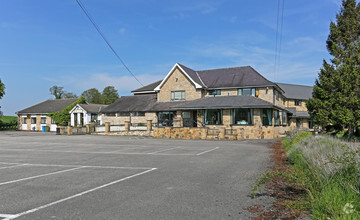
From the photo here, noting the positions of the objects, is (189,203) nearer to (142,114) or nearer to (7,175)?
(7,175)

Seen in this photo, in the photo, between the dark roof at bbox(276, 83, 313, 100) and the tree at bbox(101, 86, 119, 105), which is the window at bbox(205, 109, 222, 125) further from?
the tree at bbox(101, 86, 119, 105)

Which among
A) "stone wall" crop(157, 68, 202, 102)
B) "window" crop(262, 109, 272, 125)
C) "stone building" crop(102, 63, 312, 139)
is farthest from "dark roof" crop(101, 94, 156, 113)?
"window" crop(262, 109, 272, 125)

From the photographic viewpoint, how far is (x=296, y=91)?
191ft

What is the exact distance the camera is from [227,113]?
28109 millimetres

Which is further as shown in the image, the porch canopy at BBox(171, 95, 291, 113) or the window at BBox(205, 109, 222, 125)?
the window at BBox(205, 109, 222, 125)

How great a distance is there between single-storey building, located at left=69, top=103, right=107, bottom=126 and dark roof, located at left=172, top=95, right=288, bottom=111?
22.4 m

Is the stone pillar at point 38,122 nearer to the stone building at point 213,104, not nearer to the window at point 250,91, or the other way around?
the stone building at point 213,104

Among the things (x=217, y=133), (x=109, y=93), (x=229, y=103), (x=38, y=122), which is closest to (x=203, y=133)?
(x=217, y=133)

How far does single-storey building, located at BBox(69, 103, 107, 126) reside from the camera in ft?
149

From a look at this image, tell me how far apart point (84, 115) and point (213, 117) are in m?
26.9

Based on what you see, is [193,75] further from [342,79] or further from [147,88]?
[342,79]

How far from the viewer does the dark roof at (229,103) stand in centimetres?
2649

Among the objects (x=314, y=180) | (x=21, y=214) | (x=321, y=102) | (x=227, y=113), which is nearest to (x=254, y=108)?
(x=227, y=113)

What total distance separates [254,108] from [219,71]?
15.1 meters
